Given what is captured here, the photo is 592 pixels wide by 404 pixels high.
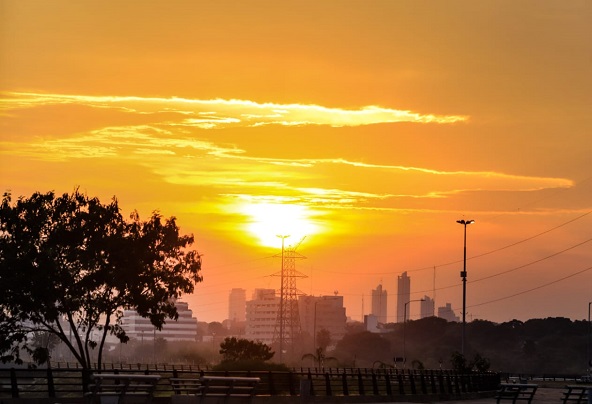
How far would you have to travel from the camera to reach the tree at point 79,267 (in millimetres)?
64625

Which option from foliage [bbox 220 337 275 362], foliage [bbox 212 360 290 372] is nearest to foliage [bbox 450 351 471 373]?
foliage [bbox 212 360 290 372]

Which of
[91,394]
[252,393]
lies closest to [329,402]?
[252,393]

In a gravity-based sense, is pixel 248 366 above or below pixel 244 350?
below

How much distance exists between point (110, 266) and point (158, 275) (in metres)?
3.21

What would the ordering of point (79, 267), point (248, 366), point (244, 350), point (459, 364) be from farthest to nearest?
point (244, 350)
point (459, 364)
point (248, 366)
point (79, 267)

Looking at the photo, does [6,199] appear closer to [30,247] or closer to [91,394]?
[30,247]

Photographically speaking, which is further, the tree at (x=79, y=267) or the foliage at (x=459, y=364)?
the foliage at (x=459, y=364)

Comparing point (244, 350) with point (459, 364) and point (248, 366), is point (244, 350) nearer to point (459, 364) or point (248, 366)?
point (459, 364)

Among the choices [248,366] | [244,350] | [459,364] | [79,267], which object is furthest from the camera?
[244,350]

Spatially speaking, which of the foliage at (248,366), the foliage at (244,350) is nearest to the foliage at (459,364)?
the foliage at (248,366)

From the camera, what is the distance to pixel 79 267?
66750 mm

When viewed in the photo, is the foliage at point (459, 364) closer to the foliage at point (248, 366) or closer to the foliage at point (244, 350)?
the foliage at point (248, 366)

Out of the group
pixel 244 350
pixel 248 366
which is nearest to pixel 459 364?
pixel 248 366

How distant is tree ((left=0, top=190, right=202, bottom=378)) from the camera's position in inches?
2544
